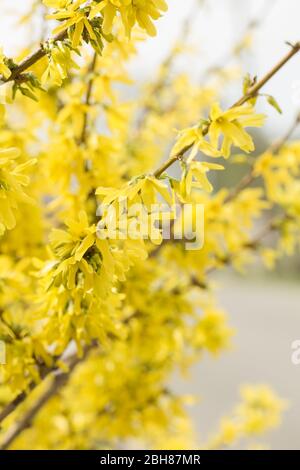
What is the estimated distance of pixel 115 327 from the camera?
1145mm

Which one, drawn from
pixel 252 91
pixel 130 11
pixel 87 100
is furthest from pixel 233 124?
pixel 87 100

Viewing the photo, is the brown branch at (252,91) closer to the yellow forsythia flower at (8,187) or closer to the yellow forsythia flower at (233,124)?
the yellow forsythia flower at (233,124)

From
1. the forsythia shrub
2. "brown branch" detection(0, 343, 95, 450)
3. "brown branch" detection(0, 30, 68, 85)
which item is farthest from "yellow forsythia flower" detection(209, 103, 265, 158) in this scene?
"brown branch" detection(0, 343, 95, 450)

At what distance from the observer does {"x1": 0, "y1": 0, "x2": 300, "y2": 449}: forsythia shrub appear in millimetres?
916

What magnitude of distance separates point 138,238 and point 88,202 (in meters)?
0.67

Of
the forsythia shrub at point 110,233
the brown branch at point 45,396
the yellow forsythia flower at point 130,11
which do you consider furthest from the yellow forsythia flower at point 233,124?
the brown branch at point 45,396

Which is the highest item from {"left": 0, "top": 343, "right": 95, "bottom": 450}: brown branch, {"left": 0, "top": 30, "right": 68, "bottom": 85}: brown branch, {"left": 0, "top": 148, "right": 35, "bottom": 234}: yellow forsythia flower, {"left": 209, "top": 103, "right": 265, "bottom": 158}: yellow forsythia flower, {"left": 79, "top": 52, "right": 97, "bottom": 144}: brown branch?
{"left": 79, "top": 52, "right": 97, "bottom": 144}: brown branch

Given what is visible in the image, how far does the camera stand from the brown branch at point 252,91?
0.95 m

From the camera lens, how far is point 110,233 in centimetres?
88

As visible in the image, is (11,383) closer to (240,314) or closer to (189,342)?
(189,342)

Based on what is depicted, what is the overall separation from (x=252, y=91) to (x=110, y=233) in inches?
14.7

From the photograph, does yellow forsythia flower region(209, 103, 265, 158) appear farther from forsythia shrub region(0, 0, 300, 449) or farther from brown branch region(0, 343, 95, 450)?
brown branch region(0, 343, 95, 450)

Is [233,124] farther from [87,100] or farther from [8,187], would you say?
[87,100]
